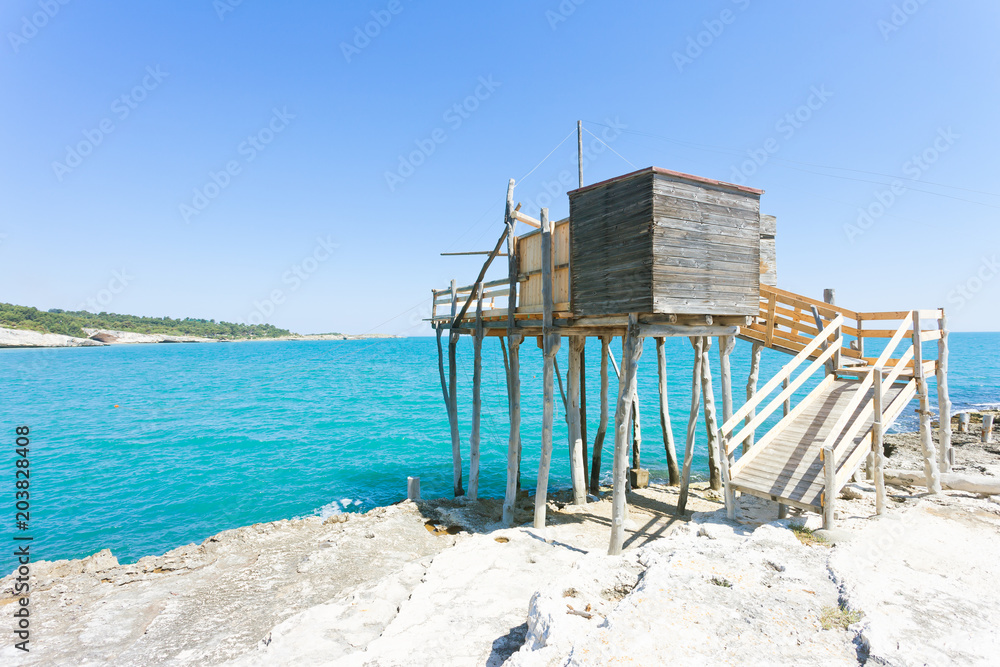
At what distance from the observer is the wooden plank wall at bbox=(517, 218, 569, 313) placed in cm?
1106

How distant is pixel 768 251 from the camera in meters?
14.0

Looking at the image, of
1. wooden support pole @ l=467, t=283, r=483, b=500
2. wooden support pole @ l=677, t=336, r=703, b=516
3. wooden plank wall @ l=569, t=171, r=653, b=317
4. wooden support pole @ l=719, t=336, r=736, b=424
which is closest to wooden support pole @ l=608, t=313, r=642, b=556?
wooden plank wall @ l=569, t=171, r=653, b=317

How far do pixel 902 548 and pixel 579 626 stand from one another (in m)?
5.49

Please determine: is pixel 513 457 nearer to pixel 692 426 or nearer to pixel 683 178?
pixel 692 426

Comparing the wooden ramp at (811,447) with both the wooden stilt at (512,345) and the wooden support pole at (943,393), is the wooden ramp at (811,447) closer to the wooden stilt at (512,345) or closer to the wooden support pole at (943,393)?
the wooden support pole at (943,393)

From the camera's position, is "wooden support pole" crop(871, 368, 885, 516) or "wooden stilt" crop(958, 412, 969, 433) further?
"wooden stilt" crop(958, 412, 969, 433)

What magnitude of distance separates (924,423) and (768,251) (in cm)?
575

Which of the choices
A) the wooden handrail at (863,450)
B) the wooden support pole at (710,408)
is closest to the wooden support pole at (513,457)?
the wooden support pole at (710,408)

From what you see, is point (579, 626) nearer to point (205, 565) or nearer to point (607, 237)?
point (607, 237)

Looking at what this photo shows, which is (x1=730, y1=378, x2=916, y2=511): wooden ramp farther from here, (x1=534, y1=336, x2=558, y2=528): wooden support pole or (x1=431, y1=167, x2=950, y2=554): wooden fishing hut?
(x1=534, y1=336, x2=558, y2=528): wooden support pole

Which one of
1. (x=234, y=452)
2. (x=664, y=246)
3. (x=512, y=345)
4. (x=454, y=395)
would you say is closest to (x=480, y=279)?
(x=512, y=345)

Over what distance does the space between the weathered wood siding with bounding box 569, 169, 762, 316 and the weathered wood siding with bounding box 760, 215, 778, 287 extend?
4.43 metres

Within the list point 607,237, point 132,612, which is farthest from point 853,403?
point 132,612

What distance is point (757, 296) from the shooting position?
400 inches
